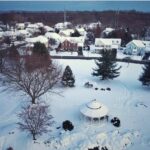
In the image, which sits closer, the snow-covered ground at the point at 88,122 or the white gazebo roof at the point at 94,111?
the snow-covered ground at the point at 88,122

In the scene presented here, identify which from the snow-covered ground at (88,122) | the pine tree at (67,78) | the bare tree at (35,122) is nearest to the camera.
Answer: the snow-covered ground at (88,122)

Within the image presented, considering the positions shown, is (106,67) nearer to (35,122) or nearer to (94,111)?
(94,111)

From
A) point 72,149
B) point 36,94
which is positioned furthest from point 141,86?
point 72,149

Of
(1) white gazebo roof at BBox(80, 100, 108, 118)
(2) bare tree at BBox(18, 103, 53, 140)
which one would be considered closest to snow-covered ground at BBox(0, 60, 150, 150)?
(2) bare tree at BBox(18, 103, 53, 140)

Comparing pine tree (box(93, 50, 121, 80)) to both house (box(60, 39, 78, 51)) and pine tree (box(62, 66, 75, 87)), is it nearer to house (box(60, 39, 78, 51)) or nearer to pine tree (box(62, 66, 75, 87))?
pine tree (box(62, 66, 75, 87))

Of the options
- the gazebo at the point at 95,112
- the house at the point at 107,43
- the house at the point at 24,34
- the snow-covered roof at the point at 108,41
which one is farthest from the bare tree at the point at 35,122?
the house at the point at 24,34

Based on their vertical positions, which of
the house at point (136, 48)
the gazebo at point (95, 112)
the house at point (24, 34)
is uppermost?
the house at point (24, 34)

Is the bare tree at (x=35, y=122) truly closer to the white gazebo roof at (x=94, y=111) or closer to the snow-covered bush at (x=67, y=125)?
the snow-covered bush at (x=67, y=125)
